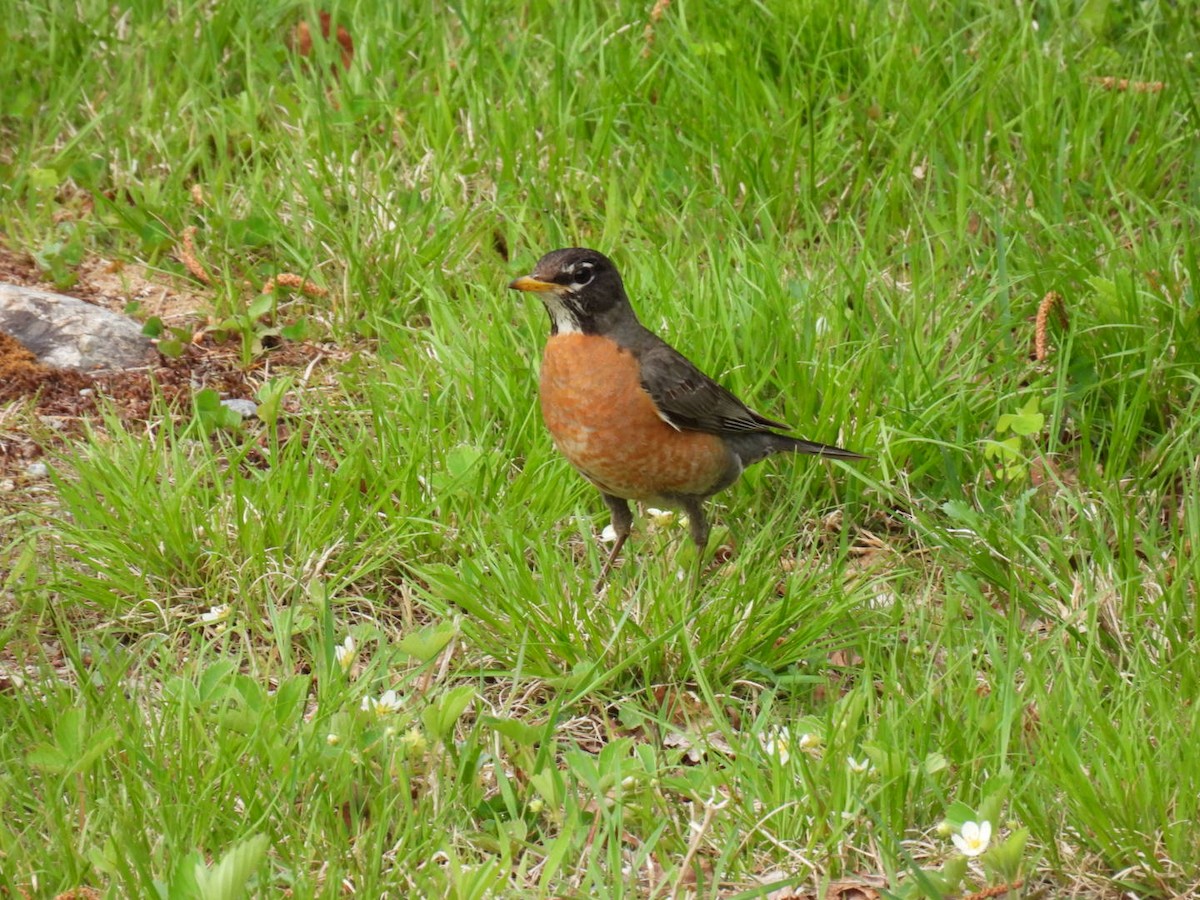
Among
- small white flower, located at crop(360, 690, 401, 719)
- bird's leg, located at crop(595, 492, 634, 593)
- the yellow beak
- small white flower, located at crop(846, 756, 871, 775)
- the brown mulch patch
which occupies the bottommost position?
bird's leg, located at crop(595, 492, 634, 593)

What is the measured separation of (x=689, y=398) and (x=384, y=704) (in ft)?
4.92

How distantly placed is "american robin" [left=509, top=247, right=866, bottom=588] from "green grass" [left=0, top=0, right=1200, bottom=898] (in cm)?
21

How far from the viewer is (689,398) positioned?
4.66 meters

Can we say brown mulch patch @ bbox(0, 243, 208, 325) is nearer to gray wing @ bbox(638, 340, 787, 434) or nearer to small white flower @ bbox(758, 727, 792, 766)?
gray wing @ bbox(638, 340, 787, 434)

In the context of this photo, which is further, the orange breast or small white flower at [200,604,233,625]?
the orange breast

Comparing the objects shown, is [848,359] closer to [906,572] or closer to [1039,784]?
[906,572]

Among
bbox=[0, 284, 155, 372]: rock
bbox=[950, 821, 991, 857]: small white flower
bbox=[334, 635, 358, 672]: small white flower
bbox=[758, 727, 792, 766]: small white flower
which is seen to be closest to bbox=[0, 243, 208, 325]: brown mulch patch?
bbox=[0, 284, 155, 372]: rock

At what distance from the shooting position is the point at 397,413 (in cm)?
492

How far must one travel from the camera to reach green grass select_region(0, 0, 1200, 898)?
11.0 ft

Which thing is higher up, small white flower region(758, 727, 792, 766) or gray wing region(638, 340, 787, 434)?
gray wing region(638, 340, 787, 434)

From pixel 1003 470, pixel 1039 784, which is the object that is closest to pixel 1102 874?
pixel 1039 784

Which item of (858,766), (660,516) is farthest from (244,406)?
(858,766)

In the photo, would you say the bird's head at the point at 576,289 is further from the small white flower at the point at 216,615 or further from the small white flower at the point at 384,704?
the small white flower at the point at 384,704

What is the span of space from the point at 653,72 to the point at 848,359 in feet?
5.46
